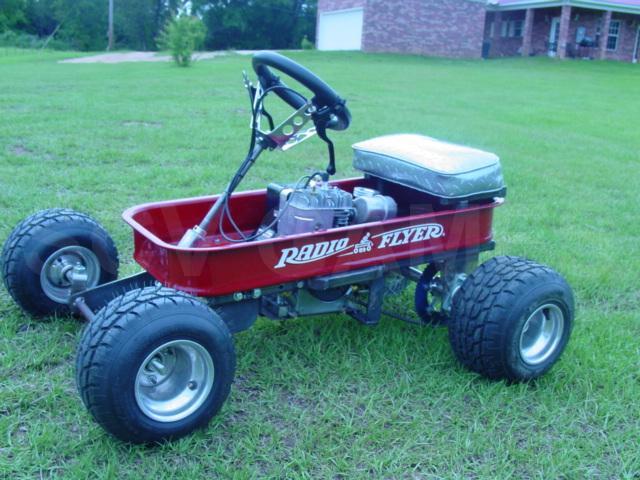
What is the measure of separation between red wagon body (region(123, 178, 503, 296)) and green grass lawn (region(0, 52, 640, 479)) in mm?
558

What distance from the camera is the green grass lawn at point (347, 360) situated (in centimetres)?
265

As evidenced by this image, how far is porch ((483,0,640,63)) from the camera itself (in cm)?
3319

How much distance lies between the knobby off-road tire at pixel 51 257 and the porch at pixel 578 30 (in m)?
33.2

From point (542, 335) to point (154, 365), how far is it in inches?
73.4

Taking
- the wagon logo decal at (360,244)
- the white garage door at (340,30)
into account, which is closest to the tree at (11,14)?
the white garage door at (340,30)

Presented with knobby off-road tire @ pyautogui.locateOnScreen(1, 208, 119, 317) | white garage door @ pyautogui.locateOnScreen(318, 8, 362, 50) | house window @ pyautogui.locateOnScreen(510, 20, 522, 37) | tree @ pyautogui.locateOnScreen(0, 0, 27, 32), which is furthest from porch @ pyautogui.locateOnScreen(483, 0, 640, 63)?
tree @ pyautogui.locateOnScreen(0, 0, 27, 32)

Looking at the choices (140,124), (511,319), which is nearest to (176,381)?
(511,319)

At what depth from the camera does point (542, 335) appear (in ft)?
10.9

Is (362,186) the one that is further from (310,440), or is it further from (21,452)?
(21,452)

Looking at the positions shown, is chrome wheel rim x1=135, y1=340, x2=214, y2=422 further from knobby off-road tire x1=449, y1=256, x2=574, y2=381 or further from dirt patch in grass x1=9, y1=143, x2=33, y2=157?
dirt patch in grass x1=9, y1=143, x2=33, y2=157

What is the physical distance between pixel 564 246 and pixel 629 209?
66.5 inches

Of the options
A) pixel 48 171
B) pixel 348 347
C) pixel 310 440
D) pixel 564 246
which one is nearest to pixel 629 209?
pixel 564 246

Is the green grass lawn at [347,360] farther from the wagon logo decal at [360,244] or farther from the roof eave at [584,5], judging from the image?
the roof eave at [584,5]

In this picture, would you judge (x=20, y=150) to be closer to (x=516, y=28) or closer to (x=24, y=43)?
(x=516, y=28)
